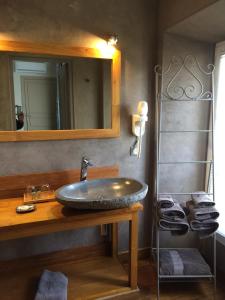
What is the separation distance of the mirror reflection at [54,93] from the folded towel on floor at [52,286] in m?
1.18

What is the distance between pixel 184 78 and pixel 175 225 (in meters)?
1.24

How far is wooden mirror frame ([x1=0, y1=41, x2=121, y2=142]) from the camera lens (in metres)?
1.83

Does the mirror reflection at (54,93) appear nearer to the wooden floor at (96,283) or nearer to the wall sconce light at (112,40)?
the wall sconce light at (112,40)

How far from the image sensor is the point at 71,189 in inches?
73.5

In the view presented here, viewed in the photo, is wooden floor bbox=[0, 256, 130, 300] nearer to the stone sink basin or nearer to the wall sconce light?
the stone sink basin

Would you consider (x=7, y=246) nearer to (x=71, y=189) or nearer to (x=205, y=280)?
(x=71, y=189)

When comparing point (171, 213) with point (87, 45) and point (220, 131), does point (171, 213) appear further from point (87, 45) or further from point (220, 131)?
point (87, 45)

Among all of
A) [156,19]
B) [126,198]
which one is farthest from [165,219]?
[156,19]

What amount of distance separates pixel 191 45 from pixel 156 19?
0.38 m

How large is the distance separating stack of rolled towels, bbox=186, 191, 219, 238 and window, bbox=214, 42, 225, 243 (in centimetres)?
32

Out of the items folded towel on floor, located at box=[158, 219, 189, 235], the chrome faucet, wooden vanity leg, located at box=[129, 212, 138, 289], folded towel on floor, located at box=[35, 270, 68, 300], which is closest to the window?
folded towel on floor, located at box=[158, 219, 189, 235]

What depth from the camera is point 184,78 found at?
2164 millimetres

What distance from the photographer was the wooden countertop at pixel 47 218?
1538mm

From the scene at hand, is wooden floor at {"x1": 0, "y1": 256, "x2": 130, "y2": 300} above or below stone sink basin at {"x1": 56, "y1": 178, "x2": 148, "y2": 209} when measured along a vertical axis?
below
